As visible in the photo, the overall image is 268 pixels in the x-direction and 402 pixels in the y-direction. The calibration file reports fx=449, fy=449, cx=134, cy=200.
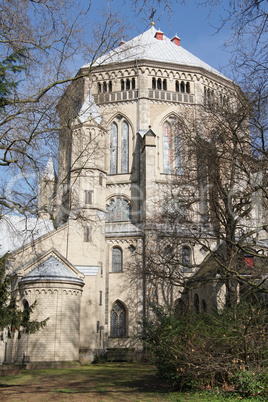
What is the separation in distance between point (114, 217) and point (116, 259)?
13.8 feet

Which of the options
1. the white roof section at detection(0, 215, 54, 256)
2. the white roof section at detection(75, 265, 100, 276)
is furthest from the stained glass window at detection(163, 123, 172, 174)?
the white roof section at detection(0, 215, 54, 256)

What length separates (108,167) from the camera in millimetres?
35781

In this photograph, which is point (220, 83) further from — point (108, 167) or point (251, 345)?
point (251, 345)

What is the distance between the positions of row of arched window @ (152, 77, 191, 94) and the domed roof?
1738cm

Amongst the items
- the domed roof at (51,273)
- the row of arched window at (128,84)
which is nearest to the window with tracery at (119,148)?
the row of arched window at (128,84)

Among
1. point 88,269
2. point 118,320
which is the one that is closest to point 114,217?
point 88,269

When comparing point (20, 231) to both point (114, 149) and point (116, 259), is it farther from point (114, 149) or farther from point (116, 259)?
point (114, 149)

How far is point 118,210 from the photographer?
34.9 metres

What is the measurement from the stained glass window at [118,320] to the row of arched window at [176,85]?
17480mm

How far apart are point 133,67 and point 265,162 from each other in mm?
26076

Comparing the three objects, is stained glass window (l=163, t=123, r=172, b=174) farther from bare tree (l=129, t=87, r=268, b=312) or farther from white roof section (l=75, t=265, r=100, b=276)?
bare tree (l=129, t=87, r=268, b=312)

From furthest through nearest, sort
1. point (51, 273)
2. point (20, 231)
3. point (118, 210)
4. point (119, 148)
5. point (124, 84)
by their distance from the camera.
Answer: point (124, 84) < point (119, 148) < point (118, 210) < point (51, 273) < point (20, 231)

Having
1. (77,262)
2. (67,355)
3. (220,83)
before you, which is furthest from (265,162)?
(220,83)

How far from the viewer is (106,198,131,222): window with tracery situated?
1363 inches
